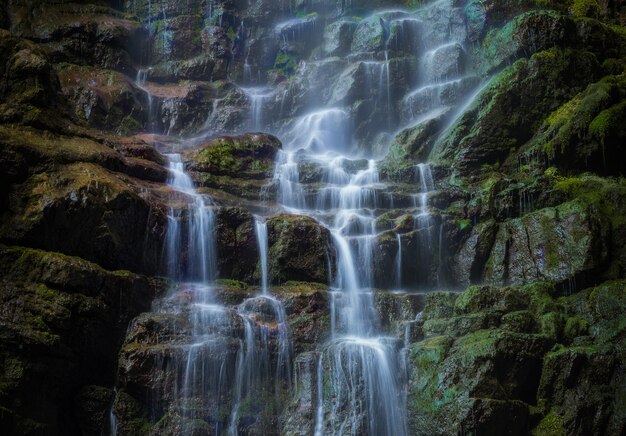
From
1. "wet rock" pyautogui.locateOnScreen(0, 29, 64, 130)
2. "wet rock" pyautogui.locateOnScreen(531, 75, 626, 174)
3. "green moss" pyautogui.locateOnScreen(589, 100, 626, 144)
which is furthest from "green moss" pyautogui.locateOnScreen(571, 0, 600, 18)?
"wet rock" pyautogui.locateOnScreen(0, 29, 64, 130)

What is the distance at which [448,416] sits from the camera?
9648 mm

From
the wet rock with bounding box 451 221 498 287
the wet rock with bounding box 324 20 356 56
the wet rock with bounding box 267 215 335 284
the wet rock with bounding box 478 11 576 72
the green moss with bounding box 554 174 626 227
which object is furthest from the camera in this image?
the wet rock with bounding box 324 20 356 56

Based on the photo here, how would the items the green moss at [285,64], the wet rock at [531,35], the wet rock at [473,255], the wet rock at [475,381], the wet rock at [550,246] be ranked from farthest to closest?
1. the green moss at [285,64]
2. the wet rock at [531,35]
3. the wet rock at [473,255]
4. the wet rock at [550,246]
5. the wet rock at [475,381]

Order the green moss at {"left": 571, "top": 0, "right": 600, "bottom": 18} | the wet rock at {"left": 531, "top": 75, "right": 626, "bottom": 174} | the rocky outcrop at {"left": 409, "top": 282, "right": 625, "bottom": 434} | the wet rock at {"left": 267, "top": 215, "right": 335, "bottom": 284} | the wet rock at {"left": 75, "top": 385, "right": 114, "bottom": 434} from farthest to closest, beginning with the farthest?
the green moss at {"left": 571, "top": 0, "right": 600, "bottom": 18}, the wet rock at {"left": 531, "top": 75, "right": 626, "bottom": 174}, the wet rock at {"left": 267, "top": 215, "right": 335, "bottom": 284}, the wet rock at {"left": 75, "top": 385, "right": 114, "bottom": 434}, the rocky outcrop at {"left": 409, "top": 282, "right": 625, "bottom": 434}

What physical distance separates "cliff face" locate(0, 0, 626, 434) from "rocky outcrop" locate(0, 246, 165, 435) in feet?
0.12

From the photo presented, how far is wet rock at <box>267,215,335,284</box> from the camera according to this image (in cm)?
1360

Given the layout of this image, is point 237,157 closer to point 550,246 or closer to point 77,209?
point 77,209

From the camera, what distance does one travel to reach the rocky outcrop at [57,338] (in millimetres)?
9609

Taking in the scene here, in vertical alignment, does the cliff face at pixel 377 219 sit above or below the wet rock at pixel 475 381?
above

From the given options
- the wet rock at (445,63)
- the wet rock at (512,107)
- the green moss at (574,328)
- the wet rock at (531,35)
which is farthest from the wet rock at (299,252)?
the wet rock at (445,63)

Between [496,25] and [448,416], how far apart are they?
17067 millimetres

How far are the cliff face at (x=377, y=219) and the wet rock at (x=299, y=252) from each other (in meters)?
0.05

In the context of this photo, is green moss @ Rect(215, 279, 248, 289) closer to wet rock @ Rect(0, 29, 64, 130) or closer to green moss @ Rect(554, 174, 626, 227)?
wet rock @ Rect(0, 29, 64, 130)

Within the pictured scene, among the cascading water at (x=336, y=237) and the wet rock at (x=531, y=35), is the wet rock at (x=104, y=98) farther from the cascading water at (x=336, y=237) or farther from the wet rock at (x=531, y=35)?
the wet rock at (x=531, y=35)
